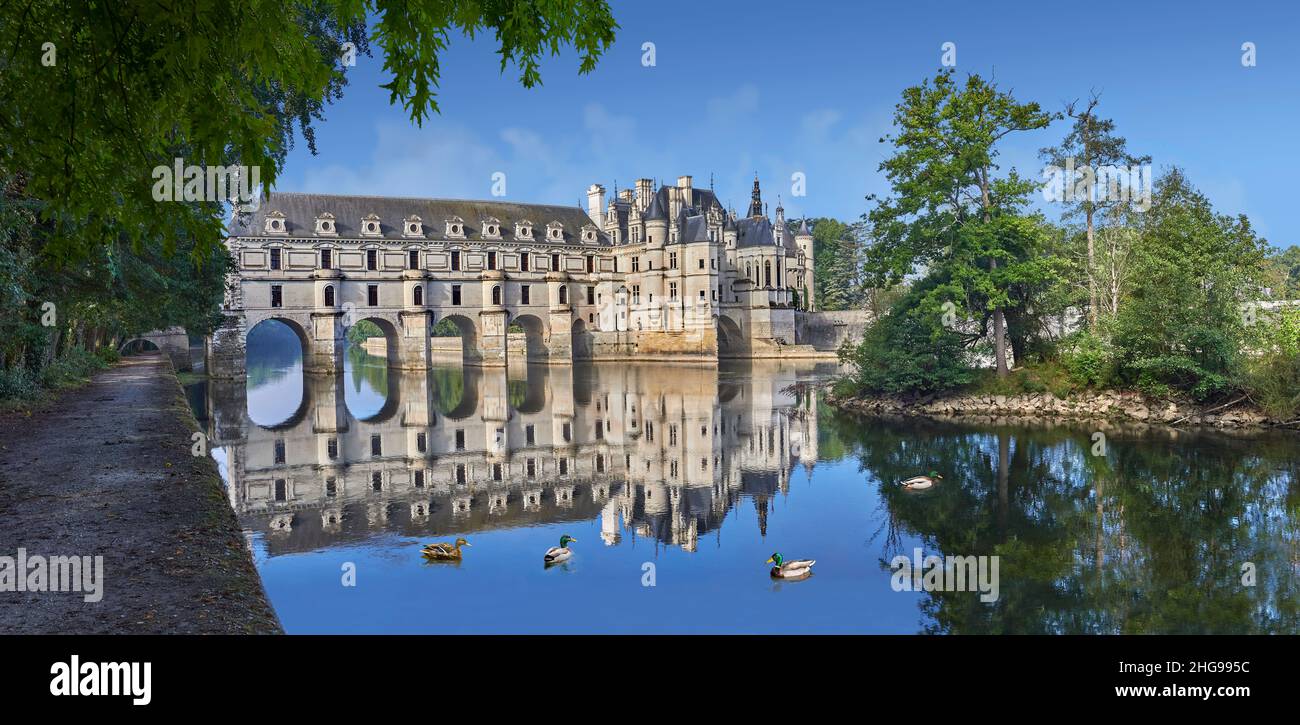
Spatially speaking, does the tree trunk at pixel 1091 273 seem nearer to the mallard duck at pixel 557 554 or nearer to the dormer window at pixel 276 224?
the mallard duck at pixel 557 554

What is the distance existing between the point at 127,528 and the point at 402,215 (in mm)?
47102

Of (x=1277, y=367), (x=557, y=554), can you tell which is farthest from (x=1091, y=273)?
(x=557, y=554)

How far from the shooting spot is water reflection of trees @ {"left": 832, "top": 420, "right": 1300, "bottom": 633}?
28.0 feet

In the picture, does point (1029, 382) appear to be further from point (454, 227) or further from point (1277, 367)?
point (454, 227)

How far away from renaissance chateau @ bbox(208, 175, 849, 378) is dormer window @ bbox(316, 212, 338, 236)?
0.26 ft

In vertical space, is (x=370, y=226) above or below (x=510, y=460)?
above

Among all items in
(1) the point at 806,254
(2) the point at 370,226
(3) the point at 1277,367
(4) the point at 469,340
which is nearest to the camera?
(3) the point at 1277,367

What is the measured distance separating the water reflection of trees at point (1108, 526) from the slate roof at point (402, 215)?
3931cm

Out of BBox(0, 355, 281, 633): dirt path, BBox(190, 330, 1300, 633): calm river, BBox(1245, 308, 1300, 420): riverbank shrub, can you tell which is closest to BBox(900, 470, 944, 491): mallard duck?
BBox(190, 330, 1300, 633): calm river

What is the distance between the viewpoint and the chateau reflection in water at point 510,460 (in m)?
13.3

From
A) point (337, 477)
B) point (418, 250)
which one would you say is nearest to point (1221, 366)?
point (337, 477)

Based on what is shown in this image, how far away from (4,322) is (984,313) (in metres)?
25.6

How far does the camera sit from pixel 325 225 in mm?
49125

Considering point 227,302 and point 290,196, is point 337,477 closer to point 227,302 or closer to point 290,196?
point 227,302
